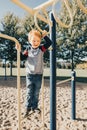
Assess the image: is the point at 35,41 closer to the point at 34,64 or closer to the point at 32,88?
the point at 34,64

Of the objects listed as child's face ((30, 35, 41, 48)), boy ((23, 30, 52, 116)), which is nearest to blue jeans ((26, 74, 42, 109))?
boy ((23, 30, 52, 116))

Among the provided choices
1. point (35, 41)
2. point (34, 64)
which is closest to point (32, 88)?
point (34, 64)

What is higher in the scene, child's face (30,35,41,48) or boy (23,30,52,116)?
child's face (30,35,41,48)

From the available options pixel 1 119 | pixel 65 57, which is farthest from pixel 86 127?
pixel 65 57

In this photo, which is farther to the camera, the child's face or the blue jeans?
the blue jeans

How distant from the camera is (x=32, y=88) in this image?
12.5 ft

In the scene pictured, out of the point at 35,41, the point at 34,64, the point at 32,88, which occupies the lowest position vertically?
the point at 32,88

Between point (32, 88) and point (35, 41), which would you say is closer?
point (35, 41)

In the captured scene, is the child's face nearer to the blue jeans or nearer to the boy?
the boy

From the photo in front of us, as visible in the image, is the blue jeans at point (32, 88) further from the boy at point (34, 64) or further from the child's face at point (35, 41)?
the child's face at point (35, 41)

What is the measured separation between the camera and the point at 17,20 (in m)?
20.3

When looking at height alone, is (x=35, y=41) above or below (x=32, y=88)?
above

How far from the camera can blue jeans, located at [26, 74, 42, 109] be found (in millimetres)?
3743

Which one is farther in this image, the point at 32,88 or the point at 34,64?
the point at 32,88
